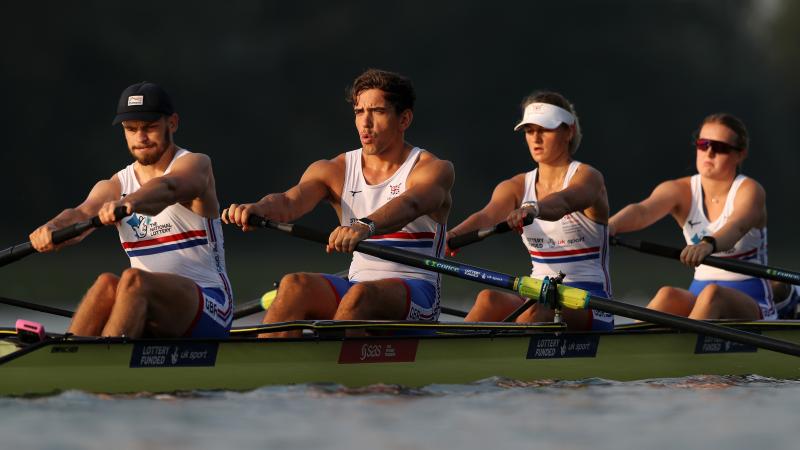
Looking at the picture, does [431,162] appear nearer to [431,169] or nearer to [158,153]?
[431,169]

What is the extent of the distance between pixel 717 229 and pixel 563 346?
265 centimetres

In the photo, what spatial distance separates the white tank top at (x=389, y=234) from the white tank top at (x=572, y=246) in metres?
1.02

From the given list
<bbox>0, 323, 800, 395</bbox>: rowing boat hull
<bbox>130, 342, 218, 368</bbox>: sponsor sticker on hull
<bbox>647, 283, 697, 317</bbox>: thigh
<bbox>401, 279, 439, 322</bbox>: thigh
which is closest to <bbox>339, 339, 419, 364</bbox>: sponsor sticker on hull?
<bbox>0, 323, 800, 395</bbox>: rowing boat hull

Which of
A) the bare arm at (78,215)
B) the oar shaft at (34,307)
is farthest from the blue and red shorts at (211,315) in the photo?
the oar shaft at (34,307)

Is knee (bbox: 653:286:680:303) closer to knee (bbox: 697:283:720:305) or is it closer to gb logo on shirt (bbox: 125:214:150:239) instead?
knee (bbox: 697:283:720:305)

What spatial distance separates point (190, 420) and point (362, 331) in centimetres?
190

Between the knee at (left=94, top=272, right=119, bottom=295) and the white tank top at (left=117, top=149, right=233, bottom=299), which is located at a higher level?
the white tank top at (left=117, top=149, right=233, bottom=299)

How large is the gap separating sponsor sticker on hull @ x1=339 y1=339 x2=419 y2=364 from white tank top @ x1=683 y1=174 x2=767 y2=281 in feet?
11.8

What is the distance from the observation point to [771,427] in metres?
7.69

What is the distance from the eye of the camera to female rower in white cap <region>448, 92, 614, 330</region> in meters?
10.0

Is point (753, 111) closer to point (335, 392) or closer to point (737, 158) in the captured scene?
point (737, 158)

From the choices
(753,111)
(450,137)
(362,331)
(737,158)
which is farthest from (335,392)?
(753,111)

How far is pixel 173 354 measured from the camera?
7.98 metres

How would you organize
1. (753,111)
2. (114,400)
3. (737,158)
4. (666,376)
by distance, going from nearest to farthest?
(114,400), (666,376), (737,158), (753,111)
